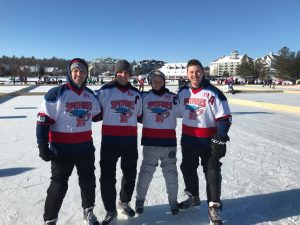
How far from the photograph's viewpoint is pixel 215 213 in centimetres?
309

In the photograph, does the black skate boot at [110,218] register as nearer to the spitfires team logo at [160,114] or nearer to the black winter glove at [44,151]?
the black winter glove at [44,151]

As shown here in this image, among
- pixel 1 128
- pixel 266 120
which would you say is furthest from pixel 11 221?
pixel 266 120

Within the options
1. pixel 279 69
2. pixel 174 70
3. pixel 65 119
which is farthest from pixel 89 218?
pixel 174 70

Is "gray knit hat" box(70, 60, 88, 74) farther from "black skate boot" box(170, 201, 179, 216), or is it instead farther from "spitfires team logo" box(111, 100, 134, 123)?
"black skate boot" box(170, 201, 179, 216)

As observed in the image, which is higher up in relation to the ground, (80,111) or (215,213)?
(80,111)

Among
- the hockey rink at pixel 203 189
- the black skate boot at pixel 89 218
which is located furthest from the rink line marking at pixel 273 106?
the black skate boot at pixel 89 218

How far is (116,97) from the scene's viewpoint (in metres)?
3.16

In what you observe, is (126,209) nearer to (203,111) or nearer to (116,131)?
(116,131)

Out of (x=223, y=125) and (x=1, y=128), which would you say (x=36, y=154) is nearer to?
(x=1, y=128)

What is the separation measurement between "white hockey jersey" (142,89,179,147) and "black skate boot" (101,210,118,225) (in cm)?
78

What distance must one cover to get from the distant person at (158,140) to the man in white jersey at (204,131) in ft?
0.54

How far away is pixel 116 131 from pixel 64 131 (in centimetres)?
53

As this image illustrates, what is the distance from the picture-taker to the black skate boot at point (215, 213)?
3.04 m

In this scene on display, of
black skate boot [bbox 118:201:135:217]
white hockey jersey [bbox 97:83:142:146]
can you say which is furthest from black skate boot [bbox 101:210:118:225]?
white hockey jersey [bbox 97:83:142:146]
